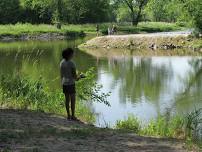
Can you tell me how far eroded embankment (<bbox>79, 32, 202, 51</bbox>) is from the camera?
50.2 meters

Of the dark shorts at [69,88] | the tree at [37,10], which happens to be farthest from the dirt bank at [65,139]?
the tree at [37,10]

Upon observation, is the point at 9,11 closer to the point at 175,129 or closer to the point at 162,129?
the point at 162,129

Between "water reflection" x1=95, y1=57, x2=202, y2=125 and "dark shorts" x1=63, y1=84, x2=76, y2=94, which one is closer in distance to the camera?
"dark shorts" x1=63, y1=84, x2=76, y2=94

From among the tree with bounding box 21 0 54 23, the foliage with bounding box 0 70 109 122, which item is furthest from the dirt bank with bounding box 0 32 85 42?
the foliage with bounding box 0 70 109 122

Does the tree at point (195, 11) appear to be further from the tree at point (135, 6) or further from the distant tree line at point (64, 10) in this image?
the tree at point (135, 6)

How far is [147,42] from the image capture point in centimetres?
5216

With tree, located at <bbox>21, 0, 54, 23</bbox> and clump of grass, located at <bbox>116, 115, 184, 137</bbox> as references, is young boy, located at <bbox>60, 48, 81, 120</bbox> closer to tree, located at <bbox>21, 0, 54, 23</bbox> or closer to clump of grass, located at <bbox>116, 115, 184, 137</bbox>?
clump of grass, located at <bbox>116, 115, 184, 137</bbox>

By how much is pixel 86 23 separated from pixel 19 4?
13254 mm

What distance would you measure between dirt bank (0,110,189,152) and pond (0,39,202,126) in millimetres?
3555

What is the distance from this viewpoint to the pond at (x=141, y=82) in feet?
57.2

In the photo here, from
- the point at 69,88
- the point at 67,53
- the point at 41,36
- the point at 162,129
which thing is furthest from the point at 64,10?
the point at 162,129

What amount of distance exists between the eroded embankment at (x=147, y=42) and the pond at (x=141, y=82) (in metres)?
10.2

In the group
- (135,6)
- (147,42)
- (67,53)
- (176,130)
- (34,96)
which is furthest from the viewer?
(135,6)

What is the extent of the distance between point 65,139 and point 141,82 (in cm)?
1594
